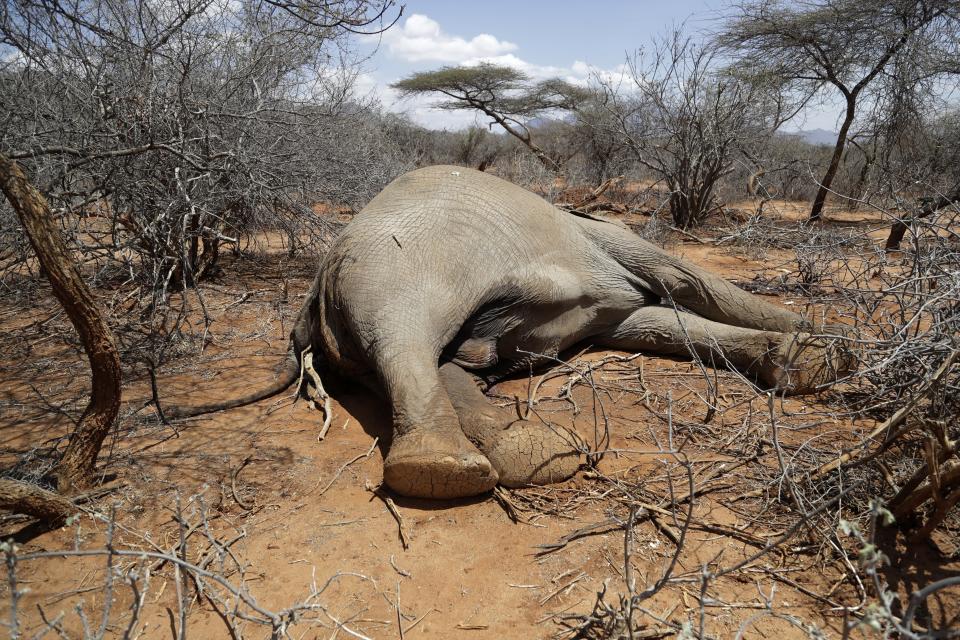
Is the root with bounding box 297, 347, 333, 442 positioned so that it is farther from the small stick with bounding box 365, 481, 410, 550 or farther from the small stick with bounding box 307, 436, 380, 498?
the small stick with bounding box 365, 481, 410, 550

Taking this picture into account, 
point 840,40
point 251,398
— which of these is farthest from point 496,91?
point 251,398

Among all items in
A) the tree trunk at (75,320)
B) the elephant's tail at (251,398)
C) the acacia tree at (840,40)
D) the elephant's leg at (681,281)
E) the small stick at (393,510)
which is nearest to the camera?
the tree trunk at (75,320)

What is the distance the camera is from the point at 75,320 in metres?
2.13

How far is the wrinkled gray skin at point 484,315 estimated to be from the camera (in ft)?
7.93

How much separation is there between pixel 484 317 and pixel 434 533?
1324mm

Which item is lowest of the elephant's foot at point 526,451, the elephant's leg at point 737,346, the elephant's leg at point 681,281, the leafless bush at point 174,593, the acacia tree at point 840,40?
the leafless bush at point 174,593

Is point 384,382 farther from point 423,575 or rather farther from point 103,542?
point 103,542

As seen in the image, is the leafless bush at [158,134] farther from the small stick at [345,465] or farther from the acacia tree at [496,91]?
the acacia tree at [496,91]

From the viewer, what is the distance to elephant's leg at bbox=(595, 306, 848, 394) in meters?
3.16

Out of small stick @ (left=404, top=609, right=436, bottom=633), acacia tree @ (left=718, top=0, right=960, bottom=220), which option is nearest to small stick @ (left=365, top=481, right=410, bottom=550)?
small stick @ (left=404, top=609, right=436, bottom=633)

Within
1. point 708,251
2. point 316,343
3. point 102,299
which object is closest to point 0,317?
point 102,299

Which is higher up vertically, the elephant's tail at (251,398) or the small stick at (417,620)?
the elephant's tail at (251,398)

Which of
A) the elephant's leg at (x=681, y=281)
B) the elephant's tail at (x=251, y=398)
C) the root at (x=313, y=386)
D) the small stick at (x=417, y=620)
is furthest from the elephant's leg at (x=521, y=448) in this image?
the elephant's leg at (x=681, y=281)

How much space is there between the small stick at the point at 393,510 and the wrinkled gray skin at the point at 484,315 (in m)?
0.07
